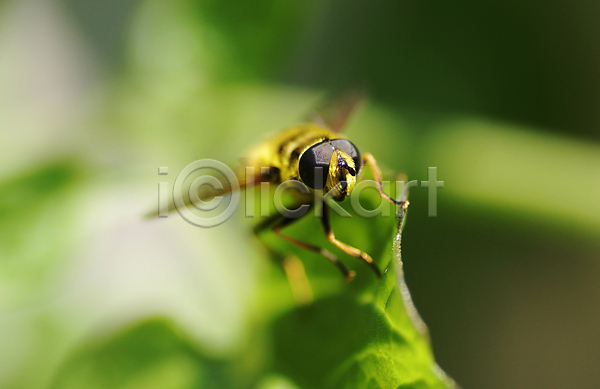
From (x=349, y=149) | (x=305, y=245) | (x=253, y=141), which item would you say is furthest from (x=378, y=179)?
(x=253, y=141)

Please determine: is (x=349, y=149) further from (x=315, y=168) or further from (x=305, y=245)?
(x=305, y=245)

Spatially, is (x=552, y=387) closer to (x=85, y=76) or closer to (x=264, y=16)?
(x=264, y=16)

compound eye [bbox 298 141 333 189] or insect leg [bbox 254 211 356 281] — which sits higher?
compound eye [bbox 298 141 333 189]

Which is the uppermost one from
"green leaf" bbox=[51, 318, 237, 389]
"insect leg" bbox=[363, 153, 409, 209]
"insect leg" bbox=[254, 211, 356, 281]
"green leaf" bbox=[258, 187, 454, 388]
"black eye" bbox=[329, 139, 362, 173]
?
"black eye" bbox=[329, 139, 362, 173]

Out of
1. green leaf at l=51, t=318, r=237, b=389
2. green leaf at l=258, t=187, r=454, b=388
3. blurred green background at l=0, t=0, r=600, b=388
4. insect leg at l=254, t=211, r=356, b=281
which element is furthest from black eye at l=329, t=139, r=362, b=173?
green leaf at l=51, t=318, r=237, b=389

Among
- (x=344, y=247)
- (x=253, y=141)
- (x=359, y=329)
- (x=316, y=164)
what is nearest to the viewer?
(x=359, y=329)

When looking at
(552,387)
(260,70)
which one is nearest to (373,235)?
(260,70)

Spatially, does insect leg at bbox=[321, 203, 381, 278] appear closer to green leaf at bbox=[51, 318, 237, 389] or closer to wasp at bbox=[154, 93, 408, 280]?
wasp at bbox=[154, 93, 408, 280]

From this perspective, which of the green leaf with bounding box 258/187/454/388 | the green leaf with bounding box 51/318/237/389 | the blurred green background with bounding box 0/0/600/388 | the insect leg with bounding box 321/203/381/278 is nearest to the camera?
the green leaf with bounding box 258/187/454/388
